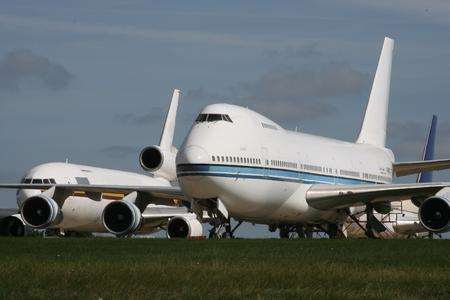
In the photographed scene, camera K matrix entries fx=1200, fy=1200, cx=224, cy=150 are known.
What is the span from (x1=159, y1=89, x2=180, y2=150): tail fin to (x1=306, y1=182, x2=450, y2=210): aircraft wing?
66.1 ft

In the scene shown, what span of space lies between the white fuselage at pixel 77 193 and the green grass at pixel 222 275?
3071cm

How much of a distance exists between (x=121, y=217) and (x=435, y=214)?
10398 millimetres

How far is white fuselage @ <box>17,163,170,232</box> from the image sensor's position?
5344cm

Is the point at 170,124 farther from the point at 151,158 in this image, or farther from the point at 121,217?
the point at 121,217

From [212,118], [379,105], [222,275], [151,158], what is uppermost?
[379,105]

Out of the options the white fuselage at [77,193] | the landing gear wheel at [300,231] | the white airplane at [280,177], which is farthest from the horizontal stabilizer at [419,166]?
the white fuselage at [77,193]

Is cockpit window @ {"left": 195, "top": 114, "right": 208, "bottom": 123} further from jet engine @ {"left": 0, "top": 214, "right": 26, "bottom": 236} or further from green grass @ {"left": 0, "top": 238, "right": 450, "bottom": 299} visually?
green grass @ {"left": 0, "top": 238, "right": 450, "bottom": 299}

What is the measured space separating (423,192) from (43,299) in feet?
102

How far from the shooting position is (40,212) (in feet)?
133

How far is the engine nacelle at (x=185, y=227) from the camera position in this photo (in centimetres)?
4225

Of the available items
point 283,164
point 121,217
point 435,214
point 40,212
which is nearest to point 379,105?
point 283,164

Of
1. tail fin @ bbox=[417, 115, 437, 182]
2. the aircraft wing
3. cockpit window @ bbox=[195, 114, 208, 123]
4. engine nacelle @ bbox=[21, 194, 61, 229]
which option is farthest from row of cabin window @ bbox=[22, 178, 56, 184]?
tail fin @ bbox=[417, 115, 437, 182]

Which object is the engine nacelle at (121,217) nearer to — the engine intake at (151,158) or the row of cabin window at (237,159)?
the row of cabin window at (237,159)

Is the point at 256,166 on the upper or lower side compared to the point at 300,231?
upper
